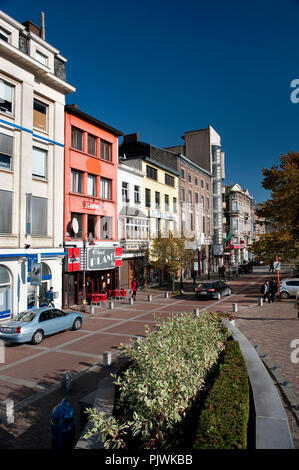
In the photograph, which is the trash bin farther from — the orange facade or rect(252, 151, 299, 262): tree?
the orange facade

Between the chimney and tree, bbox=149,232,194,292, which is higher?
the chimney

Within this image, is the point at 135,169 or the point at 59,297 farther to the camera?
the point at 135,169

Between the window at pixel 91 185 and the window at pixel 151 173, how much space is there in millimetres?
9898

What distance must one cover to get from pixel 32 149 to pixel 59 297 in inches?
411

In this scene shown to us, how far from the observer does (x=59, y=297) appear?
75.7 feet

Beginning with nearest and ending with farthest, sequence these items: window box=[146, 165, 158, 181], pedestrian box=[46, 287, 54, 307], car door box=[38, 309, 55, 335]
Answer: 1. car door box=[38, 309, 55, 335]
2. pedestrian box=[46, 287, 54, 307]
3. window box=[146, 165, 158, 181]

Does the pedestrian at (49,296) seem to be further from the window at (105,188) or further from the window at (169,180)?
the window at (169,180)

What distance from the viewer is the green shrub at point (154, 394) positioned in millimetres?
5199

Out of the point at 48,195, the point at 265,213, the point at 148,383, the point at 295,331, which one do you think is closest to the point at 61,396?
the point at 148,383

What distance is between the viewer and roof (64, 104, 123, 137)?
2476 cm

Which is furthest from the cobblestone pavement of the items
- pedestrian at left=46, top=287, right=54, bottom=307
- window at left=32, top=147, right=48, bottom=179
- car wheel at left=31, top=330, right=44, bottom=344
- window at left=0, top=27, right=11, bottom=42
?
window at left=0, top=27, right=11, bottom=42

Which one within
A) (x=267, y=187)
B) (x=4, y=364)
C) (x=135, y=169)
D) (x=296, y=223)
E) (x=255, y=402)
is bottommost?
(x=4, y=364)

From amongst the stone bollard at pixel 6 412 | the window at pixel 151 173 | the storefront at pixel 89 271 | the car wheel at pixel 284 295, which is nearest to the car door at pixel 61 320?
the storefront at pixel 89 271
